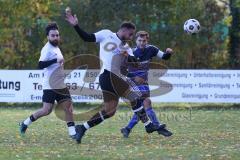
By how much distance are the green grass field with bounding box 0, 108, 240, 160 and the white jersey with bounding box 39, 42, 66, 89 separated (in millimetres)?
1038

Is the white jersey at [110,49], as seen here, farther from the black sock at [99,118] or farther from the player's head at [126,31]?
the black sock at [99,118]

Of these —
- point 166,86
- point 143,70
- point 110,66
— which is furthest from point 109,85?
point 166,86

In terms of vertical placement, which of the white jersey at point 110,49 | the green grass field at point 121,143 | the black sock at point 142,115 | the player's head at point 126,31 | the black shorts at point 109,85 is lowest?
the green grass field at point 121,143

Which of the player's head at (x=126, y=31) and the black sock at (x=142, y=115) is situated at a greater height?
the player's head at (x=126, y=31)

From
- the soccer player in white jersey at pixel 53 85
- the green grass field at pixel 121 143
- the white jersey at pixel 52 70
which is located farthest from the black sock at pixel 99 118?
the white jersey at pixel 52 70

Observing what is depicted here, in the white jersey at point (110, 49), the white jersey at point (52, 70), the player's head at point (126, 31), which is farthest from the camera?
the white jersey at point (52, 70)

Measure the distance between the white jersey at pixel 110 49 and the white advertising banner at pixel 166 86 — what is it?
10889 mm

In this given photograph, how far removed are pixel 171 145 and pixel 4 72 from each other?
1373cm

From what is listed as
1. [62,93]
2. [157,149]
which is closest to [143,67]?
[62,93]

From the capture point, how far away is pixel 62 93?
12141 millimetres

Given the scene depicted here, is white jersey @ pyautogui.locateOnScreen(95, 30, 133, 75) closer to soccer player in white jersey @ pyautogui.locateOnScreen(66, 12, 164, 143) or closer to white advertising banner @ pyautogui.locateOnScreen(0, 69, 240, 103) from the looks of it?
soccer player in white jersey @ pyautogui.locateOnScreen(66, 12, 164, 143)

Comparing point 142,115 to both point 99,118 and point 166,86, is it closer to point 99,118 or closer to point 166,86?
point 99,118

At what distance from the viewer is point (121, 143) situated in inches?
456

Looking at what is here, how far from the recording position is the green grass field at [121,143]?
9.78 m
